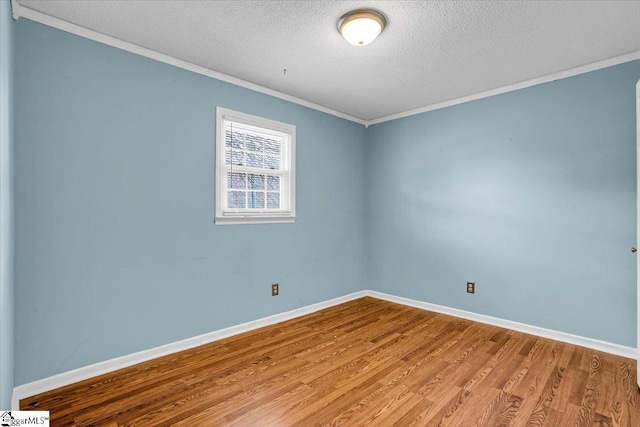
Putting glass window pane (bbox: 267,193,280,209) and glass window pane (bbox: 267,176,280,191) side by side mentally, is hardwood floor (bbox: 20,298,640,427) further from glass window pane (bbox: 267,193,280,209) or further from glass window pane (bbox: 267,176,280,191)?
glass window pane (bbox: 267,176,280,191)

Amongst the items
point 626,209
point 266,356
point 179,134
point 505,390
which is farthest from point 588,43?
point 266,356

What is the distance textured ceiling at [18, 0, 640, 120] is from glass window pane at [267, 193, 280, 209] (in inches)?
44.5

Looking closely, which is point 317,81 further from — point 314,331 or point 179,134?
point 314,331

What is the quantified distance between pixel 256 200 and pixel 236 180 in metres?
0.30

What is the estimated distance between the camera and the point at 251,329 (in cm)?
319

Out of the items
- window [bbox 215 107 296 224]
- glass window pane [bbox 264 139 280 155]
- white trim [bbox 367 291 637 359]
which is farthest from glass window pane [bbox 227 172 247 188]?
white trim [bbox 367 291 637 359]

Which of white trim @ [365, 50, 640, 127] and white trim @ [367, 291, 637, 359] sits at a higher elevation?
white trim @ [365, 50, 640, 127]

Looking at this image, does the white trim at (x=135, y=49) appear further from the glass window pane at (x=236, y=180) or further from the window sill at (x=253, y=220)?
the window sill at (x=253, y=220)

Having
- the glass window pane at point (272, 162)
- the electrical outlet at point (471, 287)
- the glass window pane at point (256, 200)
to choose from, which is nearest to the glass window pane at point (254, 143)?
the glass window pane at point (272, 162)

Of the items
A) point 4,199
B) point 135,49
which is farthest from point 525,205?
point 4,199

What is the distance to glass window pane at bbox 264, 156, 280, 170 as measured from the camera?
11.1 ft

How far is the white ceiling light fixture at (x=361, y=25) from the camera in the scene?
2.06m

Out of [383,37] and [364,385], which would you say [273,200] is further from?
[364,385]

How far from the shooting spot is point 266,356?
8.57ft
